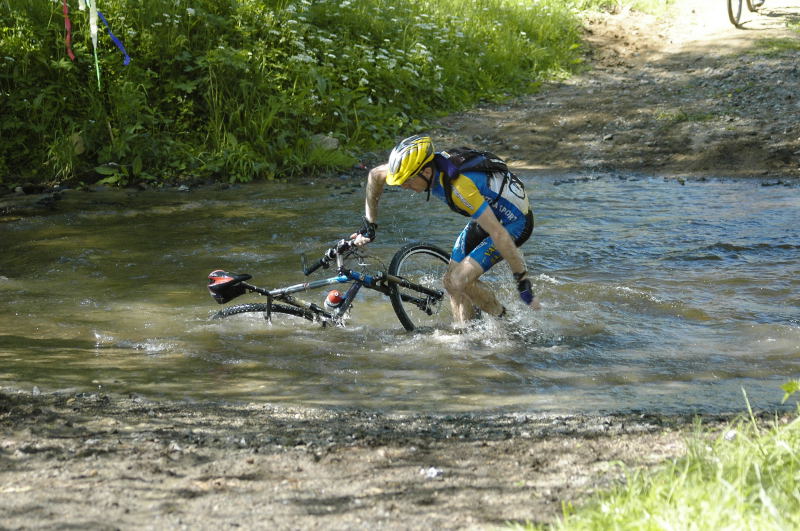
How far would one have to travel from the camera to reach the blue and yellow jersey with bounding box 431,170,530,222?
6.48 metres

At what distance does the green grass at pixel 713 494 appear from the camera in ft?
10.1

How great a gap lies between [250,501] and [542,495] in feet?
4.29

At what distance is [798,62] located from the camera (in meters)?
16.7

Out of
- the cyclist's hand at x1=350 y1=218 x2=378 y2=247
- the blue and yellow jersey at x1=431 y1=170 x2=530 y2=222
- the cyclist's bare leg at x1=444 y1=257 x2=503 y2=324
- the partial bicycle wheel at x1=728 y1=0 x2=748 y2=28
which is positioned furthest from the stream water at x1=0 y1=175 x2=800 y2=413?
the partial bicycle wheel at x1=728 y1=0 x2=748 y2=28

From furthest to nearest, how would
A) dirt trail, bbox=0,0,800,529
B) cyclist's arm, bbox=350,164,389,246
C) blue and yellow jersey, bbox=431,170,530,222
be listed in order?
1. cyclist's arm, bbox=350,164,389,246
2. blue and yellow jersey, bbox=431,170,530,222
3. dirt trail, bbox=0,0,800,529

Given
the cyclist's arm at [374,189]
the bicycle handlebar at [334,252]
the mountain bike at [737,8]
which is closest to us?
the bicycle handlebar at [334,252]

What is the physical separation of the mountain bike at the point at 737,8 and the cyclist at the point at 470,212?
48.0 feet

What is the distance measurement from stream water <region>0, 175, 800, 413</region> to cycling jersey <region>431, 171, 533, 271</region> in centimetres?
73

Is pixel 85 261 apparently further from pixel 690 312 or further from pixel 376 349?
pixel 690 312

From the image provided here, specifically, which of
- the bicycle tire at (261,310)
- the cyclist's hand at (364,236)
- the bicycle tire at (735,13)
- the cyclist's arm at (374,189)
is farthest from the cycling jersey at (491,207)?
the bicycle tire at (735,13)

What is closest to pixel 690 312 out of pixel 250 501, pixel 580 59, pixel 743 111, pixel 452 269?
pixel 452 269

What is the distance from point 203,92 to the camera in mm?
14055

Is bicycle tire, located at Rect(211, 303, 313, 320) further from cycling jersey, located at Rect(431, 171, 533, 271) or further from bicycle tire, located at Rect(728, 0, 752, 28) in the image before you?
bicycle tire, located at Rect(728, 0, 752, 28)

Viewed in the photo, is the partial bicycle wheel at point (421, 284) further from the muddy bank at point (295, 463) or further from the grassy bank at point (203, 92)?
the grassy bank at point (203, 92)
